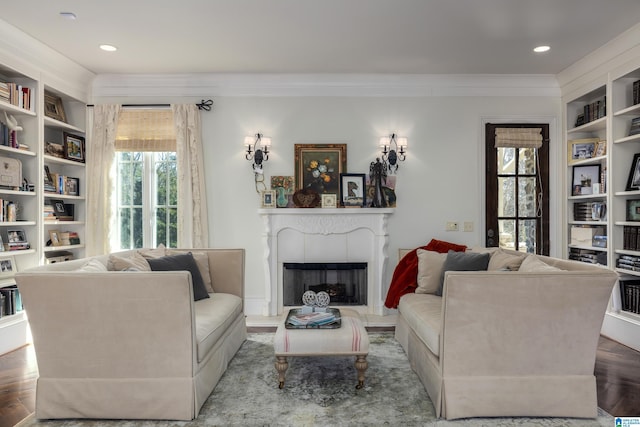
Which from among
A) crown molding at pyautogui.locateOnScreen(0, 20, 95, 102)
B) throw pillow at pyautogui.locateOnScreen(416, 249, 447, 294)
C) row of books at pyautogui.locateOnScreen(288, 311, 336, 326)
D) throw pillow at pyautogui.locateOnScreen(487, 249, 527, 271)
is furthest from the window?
throw pillow at pyautogui.locateOnScreen(487, 249, 527, 271)

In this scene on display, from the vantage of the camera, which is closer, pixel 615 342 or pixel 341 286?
pixel 615 342

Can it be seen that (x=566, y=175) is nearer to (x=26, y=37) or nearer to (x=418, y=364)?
(x=418, y=364)

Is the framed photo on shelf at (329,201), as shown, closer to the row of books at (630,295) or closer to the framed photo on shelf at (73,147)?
the framed photo on shelf at (73,147)

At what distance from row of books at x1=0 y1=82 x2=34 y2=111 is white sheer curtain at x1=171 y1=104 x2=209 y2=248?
1.37m

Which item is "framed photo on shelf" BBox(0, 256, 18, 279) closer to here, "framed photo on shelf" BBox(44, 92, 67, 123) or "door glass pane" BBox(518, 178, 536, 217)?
"framed photo on shelf" BBox(44, 92, 67, 123)

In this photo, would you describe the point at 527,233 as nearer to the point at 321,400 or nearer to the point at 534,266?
the point at 534,266

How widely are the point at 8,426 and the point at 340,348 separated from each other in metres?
1.87

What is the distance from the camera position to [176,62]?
14.3ft

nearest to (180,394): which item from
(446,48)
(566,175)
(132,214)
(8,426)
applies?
(8,426)

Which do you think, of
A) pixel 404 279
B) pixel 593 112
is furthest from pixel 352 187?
pixel 593 112

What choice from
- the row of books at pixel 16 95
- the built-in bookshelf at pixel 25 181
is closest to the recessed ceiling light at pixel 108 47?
the built-in bookshelf at pixel 25 181

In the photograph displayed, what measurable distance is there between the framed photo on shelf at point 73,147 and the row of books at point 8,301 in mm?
1584

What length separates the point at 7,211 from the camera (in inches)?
145

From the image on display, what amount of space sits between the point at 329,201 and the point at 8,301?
317 centimetres
